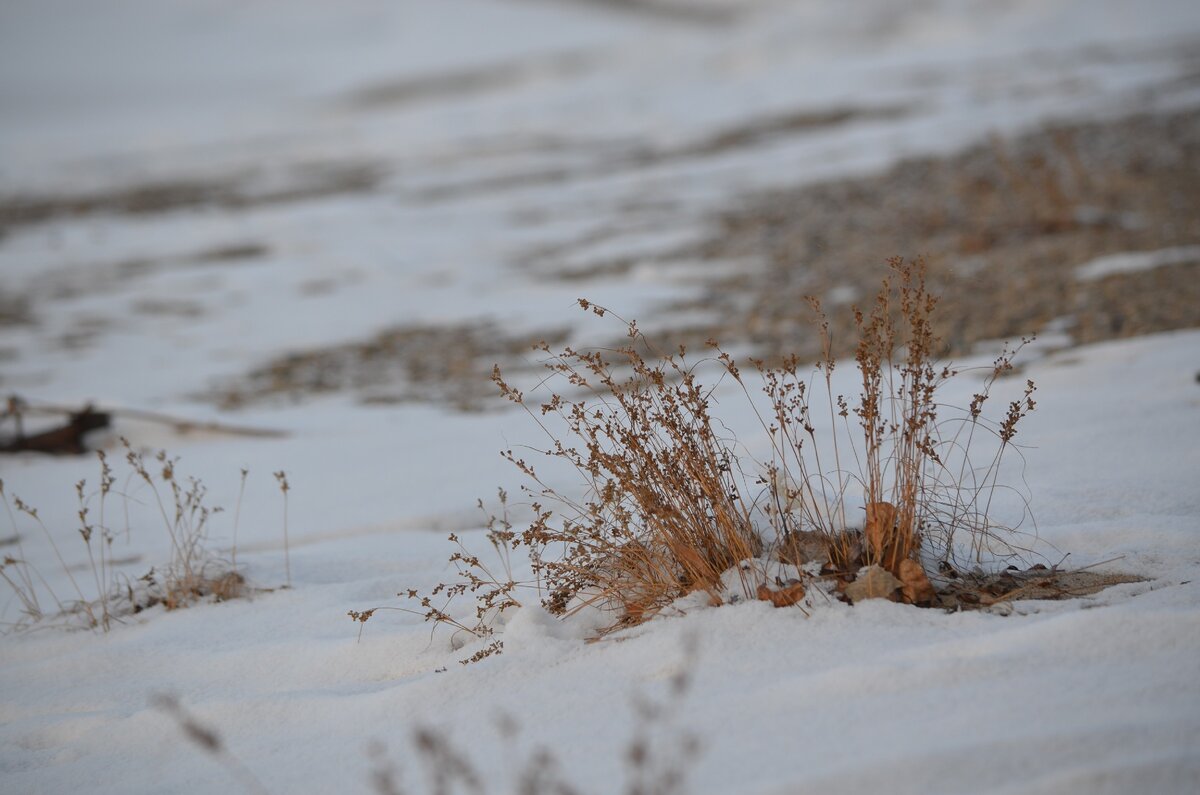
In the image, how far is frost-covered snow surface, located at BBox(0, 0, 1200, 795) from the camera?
6.98 ft

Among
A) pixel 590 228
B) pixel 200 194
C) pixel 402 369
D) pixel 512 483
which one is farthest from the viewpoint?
pixel 200 194

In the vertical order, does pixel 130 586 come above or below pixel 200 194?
below

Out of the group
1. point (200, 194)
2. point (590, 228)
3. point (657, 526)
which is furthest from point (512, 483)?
point (200, 194)

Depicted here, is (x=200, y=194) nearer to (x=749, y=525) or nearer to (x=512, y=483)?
(x=512, y=483)

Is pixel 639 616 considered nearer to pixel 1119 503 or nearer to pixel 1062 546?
pixel 1062 546

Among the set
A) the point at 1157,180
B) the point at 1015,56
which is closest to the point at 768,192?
the point at 1157,180

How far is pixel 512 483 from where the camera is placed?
4.53 meters

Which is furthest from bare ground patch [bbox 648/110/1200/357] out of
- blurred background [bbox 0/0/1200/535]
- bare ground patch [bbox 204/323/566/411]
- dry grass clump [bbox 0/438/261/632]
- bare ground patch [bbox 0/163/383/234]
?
bare ground patch [bbox 0/163/383/234]

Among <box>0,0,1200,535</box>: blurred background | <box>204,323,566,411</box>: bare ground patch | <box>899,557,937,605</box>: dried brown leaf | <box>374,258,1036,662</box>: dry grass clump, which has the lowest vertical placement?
<box>899,557,937,605</box>: dried brown leaf

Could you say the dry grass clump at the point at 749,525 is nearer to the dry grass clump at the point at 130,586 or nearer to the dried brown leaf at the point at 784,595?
the dried brown leaf at the point at 784,595

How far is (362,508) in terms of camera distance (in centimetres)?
451

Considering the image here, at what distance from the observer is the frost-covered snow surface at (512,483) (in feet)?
6.98

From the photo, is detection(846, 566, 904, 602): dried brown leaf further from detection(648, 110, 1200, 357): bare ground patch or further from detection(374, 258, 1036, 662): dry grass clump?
detection(648, 110, 1200, 357): bare ground patch

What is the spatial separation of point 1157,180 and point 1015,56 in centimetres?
1576
